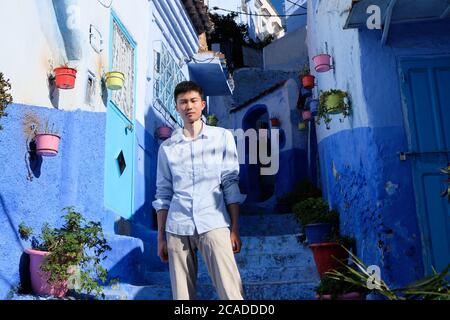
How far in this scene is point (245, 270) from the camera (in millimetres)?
6805

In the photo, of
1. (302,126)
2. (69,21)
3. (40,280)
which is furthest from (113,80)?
(302,126)

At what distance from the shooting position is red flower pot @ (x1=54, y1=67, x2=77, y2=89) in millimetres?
5949

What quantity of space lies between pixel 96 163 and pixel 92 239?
1.64m

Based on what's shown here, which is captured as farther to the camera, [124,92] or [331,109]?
[124,92]

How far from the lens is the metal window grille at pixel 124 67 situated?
7984 mm

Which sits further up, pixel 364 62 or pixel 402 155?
pixel 364 62

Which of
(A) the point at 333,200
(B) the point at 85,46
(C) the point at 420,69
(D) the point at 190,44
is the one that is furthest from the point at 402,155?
(D) the point at 190,44

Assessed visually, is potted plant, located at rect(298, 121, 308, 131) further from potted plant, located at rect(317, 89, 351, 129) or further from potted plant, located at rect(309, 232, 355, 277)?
potted plant, located at rect(309, 232, 355, 277)

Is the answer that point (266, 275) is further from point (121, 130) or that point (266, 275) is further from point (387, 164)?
point (121, 130)

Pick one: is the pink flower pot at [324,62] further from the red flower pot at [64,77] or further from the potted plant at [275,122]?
the potted plant at [275,122]

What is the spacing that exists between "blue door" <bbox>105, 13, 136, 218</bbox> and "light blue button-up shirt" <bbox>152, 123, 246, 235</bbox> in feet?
12.4

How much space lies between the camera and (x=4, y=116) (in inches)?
202

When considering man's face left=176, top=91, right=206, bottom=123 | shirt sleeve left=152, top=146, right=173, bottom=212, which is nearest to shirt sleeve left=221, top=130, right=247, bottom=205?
man's face left=176, top=91, right=206, bottom=123

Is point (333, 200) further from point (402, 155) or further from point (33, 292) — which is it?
point (33, 292)
